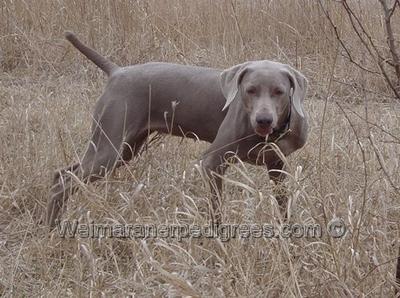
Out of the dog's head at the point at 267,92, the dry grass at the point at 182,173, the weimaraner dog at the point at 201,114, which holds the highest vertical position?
the dog's head at the point at 267,92

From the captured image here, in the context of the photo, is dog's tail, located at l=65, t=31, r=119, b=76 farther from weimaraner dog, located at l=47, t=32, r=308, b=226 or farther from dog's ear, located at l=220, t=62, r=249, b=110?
dog's ear, located at l=220, t=62, r=249, b=110

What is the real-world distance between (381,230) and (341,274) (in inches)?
15.4

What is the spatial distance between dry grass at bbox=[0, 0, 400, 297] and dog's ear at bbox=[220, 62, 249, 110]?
356 mm

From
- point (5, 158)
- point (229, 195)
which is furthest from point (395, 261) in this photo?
point (5, 158)

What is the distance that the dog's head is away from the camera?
2834 millimetres

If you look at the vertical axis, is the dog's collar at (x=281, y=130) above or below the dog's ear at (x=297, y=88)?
below

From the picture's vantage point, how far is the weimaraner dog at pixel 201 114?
2.95m

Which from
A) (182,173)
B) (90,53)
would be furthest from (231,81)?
(90,53)

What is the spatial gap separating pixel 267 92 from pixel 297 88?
129mm

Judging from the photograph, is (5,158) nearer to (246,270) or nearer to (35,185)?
(35,185)

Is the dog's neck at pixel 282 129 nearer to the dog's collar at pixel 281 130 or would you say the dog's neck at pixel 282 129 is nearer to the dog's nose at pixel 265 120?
the dog's collar at pixel 281 130

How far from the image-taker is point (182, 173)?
342cm

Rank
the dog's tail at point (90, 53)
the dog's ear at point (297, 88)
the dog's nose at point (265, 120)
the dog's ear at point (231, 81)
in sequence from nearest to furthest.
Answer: the dog's nose at point (265, 120)
the dog's ear at point (297, 88)
the dog's ear at point (231, 81)
the dog's tail at point (90, 53)

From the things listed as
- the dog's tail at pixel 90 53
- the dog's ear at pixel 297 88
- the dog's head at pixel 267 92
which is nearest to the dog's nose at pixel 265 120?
the dog's head at pixel 267 92
